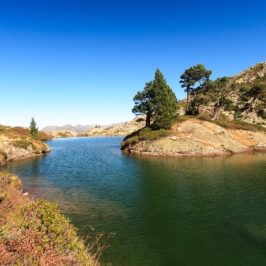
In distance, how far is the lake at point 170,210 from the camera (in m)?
16.9

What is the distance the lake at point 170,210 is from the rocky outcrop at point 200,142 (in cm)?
2158

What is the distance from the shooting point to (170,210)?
83.1ft

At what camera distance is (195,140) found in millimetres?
69875

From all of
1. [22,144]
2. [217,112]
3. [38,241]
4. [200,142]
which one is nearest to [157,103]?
[200,142]

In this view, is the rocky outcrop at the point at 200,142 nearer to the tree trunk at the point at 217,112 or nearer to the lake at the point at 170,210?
the tree trunk at the point at 217,112

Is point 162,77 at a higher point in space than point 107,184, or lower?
higher

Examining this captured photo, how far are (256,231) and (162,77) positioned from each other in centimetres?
6913

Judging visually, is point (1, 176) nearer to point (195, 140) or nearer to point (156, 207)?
point (156, 207)

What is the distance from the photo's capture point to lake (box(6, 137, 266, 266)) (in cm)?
1688

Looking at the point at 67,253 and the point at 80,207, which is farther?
the point at 80,207

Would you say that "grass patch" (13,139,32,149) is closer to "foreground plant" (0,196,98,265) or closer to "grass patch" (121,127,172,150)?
"grass patch" (121,127,172,150)

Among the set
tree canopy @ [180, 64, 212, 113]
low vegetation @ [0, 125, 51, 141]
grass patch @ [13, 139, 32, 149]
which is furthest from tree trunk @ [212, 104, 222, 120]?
low vegetation @ [0, 125, 51, 141]

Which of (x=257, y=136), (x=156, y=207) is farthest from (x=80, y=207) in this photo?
(x=257, y=136)

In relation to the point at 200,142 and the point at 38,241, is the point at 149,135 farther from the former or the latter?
the point at 38,241
